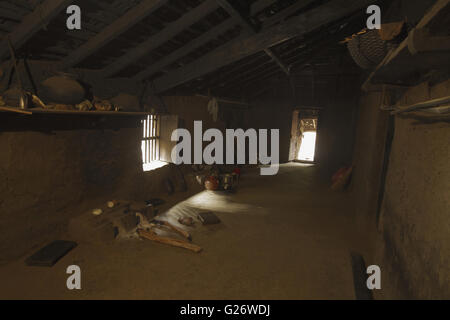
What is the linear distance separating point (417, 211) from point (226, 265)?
2724 millimetres

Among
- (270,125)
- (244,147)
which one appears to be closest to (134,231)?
(244,147)

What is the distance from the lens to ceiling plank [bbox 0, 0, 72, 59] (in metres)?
3.12

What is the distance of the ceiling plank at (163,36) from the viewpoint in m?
4.03

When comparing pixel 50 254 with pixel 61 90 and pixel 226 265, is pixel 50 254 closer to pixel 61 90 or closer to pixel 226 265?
pixel 61 90

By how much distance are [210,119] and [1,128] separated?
22.0 feet

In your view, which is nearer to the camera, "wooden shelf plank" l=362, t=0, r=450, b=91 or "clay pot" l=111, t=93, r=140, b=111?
"wooden shelf plank" l=362, t=0, r=450, b=91

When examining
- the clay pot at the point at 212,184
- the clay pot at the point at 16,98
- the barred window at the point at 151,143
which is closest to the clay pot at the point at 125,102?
the barred window at the point at 151,143

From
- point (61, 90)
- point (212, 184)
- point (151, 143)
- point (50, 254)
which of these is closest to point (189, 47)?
point (61, 90)

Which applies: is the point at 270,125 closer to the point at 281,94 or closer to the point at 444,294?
the point at 281,94

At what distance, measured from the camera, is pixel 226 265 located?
162 inches

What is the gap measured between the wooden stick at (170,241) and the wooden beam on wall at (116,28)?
324 cm

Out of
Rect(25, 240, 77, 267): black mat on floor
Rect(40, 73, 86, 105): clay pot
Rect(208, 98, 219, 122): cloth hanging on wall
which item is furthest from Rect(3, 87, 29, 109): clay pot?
Rect(208, 98, 219, 122): cloth hanging on wall

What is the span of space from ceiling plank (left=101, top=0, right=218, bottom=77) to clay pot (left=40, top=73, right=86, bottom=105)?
1029 millimetres

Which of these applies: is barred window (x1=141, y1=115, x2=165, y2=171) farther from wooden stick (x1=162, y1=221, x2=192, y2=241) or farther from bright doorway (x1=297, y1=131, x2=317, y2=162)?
bright doorway (x1=297, y1=131, x2=317, y2=162)
